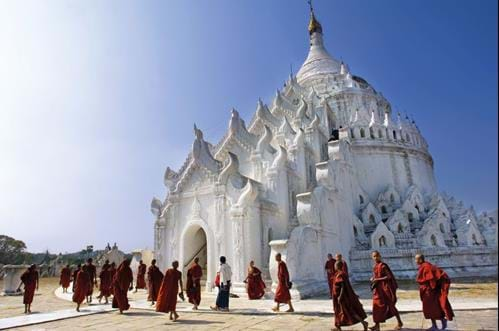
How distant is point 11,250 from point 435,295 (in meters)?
54.9

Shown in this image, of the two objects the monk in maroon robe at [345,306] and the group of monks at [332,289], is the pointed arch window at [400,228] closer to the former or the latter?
the group of monks at [332,289]

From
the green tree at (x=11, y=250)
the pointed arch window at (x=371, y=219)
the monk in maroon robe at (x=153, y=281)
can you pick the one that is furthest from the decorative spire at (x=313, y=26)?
the green tree at (x=11, y=250)

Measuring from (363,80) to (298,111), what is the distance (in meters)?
Answer: 19.2

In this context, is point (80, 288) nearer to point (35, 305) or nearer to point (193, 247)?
point (35, 305)

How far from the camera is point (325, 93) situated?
108 ft

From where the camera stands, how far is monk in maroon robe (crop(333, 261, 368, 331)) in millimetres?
6953

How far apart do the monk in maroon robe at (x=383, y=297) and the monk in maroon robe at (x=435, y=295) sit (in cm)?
58

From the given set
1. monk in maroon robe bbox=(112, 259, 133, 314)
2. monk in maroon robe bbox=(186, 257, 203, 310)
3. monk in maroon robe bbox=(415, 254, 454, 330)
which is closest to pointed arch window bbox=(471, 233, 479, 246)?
monk in maroon robe bbox=(415, 254, 454, 330)

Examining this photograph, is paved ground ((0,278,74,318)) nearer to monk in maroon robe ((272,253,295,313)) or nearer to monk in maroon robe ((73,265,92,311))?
monk in maroon robe ((73,265,92,311))

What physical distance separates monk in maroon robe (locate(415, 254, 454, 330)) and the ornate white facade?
3232 millimetres

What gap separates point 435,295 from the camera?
7062mm

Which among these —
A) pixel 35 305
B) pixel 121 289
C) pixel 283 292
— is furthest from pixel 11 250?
pixel 283 292

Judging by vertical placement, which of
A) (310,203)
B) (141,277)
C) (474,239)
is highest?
(310,203)

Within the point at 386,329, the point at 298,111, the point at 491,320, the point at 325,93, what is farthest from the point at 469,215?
the point at 386,329
